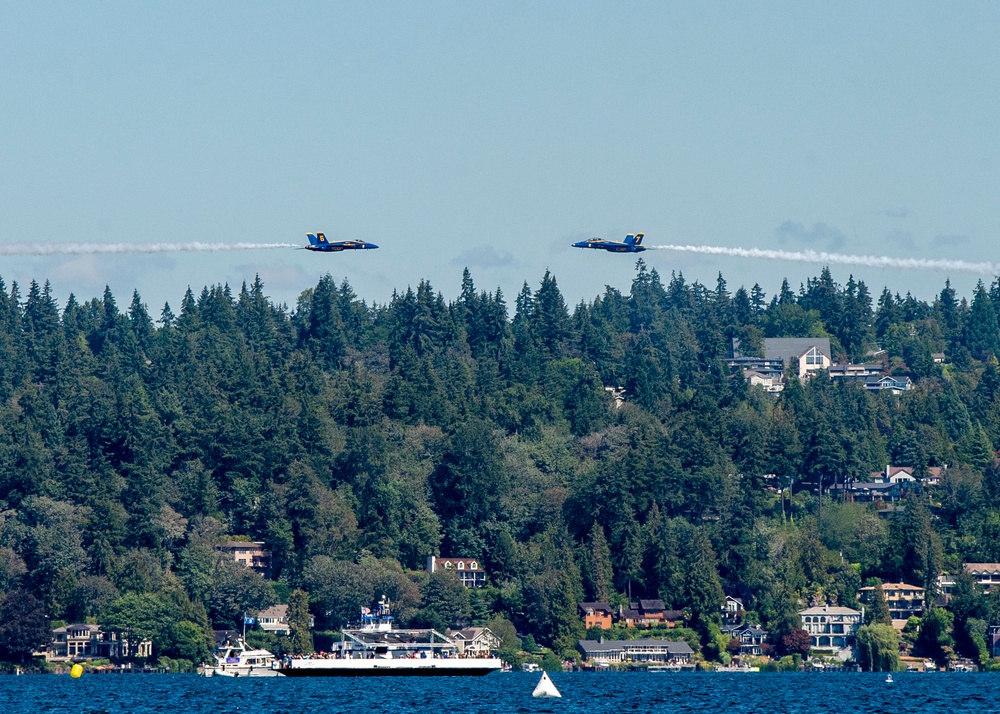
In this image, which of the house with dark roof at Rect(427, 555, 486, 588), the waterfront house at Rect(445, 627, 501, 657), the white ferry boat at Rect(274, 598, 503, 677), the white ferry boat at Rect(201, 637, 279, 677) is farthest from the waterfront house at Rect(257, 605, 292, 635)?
the white ferry boat at Rect(274, 598, 503, 677)

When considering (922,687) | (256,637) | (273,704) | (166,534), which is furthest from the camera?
(166,534)

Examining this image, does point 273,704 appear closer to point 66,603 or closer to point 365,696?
point 365,696

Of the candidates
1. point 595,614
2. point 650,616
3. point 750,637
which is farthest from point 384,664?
point 750,637

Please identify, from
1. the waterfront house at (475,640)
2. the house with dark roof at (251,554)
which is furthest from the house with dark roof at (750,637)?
the house with dark roof at (251,554)

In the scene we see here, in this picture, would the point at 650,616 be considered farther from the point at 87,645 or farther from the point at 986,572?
the point at 87,645

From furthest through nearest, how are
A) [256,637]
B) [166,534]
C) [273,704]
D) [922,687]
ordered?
[166,534] < [256,637] < [922,687] < [273,704]

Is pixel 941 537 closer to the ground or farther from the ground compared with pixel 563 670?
farther from the ground

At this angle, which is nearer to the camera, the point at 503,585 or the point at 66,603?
the point at 66,603

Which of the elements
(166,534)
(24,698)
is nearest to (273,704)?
(24,698)
